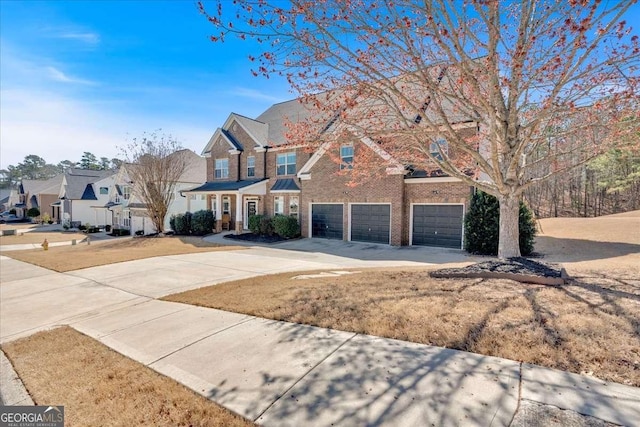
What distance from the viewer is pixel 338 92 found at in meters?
7.83

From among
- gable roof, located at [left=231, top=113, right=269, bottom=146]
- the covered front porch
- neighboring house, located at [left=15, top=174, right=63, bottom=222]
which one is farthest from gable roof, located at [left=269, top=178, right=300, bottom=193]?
neighboring house, located at [left=15, top=174, right=63, bottom=222]

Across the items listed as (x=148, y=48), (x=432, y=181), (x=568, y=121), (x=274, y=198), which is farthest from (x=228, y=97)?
(x=568, y=121)

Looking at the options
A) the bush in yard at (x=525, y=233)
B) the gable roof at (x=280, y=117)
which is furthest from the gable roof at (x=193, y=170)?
the bush in yard at (x=525, y=233)

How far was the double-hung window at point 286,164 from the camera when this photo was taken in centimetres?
2194

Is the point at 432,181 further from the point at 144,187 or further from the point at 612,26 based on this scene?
the point at 144,187

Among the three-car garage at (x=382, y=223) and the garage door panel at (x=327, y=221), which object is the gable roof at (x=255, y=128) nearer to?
the garage door panel at (x=327, y=221)

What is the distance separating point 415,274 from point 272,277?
12.7 ft

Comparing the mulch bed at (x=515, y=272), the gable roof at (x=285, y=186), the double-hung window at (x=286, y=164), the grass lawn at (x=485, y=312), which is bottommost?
the grass lawn at (x=485, y=312)

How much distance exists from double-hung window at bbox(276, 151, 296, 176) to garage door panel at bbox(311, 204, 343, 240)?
157 inches

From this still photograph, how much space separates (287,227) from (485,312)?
15460 mm

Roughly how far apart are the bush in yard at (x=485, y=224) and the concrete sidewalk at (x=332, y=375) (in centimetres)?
1036

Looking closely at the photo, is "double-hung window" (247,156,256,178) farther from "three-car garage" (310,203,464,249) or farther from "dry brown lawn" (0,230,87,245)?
"dry brown lawn" (0,230,87,245)

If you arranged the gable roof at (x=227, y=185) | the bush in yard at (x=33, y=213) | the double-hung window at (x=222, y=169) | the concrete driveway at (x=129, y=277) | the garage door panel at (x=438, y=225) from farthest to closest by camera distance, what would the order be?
the bush in yard at (x=33, y=213) < the double-hung window at (x=222, y=169) < the gable roof at (x=227, y=185) < the garage door panel at (x=438, y=225) < the concrete driveway at (x=129, y=277)

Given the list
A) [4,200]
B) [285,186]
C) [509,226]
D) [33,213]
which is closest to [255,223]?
[285,186]
